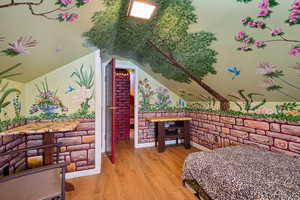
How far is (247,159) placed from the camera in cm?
159

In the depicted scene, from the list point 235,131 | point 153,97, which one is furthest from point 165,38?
point 235,131

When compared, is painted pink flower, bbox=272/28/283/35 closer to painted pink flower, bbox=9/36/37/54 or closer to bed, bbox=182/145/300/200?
bed, bbox=182/145/300/200

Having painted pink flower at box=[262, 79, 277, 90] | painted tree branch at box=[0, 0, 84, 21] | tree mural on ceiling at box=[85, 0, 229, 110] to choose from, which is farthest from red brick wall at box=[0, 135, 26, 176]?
painted pink flower at box=[262, 79, 277, 90]

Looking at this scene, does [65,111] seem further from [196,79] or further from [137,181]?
[196,79]

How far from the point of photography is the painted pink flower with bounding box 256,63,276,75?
1.44 meters

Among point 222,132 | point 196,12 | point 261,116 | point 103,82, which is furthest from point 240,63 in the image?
point 103,82

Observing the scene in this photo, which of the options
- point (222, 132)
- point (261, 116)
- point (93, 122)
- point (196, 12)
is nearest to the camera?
point (196, 12)

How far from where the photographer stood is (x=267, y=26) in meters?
1.15

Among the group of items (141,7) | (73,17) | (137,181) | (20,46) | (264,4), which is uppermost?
(141,7)

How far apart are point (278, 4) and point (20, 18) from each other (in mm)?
2009

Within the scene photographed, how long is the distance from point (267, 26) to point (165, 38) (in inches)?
46.5

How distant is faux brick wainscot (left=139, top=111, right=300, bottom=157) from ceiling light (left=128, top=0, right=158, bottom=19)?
7.29 ft

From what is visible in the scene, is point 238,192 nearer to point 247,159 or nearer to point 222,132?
point 247,159

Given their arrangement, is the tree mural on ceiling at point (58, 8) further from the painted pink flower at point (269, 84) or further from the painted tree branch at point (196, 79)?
the painted pink flower at point (269, 84)
